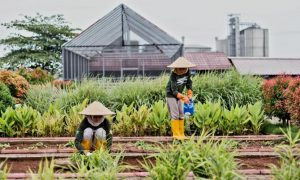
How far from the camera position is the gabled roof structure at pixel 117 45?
22516 mm

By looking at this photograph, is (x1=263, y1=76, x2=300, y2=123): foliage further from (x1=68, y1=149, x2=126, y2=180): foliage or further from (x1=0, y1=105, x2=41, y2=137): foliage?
(x1=68, y1=149, x2=126, y2=180): foliage

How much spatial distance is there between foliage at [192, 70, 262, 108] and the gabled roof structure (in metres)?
9.97

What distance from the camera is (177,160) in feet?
17.2

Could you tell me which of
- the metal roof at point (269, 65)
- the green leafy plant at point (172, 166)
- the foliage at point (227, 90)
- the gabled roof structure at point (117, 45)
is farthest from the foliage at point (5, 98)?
the metal roof at point (269, 65)

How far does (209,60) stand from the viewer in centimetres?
2934

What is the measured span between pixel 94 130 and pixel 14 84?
9.98 meters

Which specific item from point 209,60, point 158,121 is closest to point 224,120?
point 158,121

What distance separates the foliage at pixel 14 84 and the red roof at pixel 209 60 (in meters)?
13.1

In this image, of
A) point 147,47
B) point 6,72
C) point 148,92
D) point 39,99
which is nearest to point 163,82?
point 148,92

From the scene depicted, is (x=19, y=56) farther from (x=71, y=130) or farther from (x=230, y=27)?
(x=71, y=130)

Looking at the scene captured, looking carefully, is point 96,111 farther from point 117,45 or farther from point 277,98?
point 117,45

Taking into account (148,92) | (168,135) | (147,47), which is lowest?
(168,135)

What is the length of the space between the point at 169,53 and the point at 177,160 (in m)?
20.1

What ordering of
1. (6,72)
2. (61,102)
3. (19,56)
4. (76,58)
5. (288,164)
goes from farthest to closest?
(19,56) < (76,58) < (6,72) < (61,102) < (288,164)
